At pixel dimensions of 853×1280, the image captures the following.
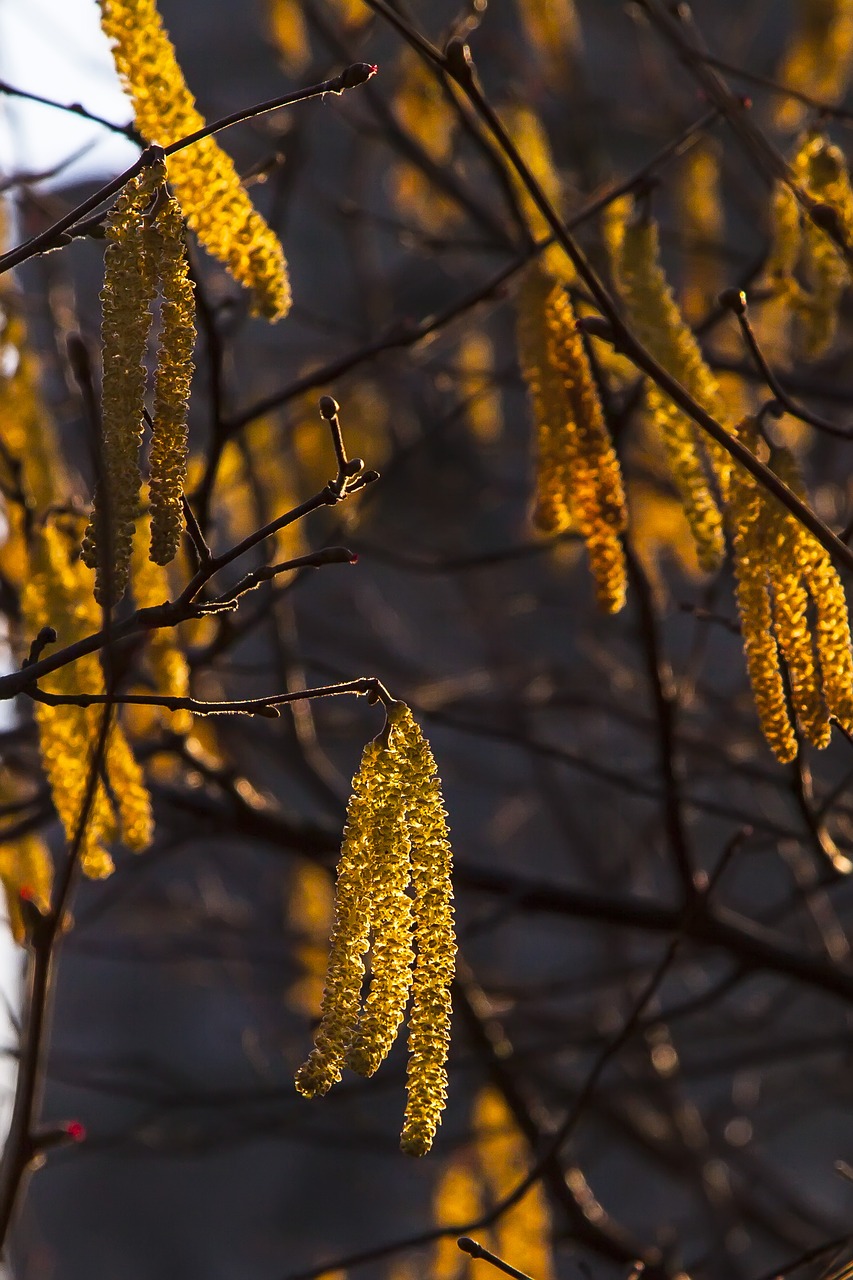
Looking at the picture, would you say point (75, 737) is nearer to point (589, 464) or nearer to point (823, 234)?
point (589, 464)

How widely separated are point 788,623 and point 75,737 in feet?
1.96

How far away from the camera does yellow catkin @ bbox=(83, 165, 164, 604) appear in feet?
2.51

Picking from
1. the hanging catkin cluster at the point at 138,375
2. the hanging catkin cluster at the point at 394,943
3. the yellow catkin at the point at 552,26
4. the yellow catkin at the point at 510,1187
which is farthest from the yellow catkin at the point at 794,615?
the yellow catkin at the point at 552,26

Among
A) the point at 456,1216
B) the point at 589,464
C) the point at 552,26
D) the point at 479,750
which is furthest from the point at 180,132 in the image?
the point at 479,750

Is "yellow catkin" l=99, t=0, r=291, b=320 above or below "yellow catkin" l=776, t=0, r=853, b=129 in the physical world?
below

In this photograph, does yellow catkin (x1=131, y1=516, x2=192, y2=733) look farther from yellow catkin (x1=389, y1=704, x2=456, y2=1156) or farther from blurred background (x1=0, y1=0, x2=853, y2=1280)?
yellow catkin (x1=389, y1=704, x2=456, y2=1156)

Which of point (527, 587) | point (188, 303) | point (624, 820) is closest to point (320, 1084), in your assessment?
point (188, 303)

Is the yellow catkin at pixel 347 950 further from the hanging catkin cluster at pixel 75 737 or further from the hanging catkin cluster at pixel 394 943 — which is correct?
the hanging catkin cluster at pixel 75 737

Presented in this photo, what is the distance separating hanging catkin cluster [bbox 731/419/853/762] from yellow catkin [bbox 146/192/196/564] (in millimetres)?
433

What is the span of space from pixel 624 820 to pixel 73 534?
2609mm

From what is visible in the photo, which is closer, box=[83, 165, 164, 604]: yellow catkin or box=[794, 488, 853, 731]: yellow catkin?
box=[83, 165, 164, 604]: yellow catkin

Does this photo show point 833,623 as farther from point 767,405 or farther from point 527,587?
point 527,587

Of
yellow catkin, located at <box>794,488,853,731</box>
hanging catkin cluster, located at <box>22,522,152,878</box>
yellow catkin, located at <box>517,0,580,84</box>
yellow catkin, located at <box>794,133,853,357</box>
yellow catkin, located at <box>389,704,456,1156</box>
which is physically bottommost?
yellow catkin, located at <box>389,704,456,1156</box>

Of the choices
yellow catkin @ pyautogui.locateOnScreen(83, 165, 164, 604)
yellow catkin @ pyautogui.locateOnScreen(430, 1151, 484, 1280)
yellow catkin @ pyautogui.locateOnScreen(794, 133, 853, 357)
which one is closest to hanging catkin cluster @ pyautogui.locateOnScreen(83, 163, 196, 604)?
yellow catkin @ pyautogui.locateOnScreen(83, 165, 164, 604)
